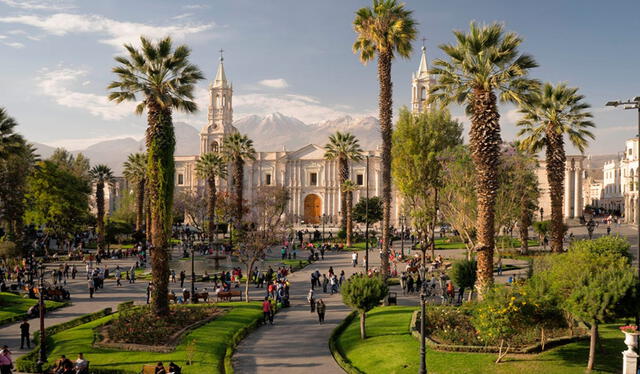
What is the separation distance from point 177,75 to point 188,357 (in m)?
9.92

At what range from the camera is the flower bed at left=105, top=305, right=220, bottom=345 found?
16188mm

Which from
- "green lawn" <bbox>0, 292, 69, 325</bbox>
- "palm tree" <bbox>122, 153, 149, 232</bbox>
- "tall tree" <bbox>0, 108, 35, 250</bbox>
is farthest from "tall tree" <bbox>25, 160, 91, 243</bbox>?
"green lawn" <bbox>0, 292, 69, 325</bbox>

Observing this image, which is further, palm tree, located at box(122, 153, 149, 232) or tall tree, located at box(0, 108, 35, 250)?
palm tree, located at box(122, 153, 149, 232)

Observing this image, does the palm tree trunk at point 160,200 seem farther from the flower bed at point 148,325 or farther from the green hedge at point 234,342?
the green hedge at point 234,342

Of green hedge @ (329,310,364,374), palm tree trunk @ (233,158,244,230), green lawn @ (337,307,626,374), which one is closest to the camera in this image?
green lawn @ (337,307,626,374)

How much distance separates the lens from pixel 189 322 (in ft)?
60.8

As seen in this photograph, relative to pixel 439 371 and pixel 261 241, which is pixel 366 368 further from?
pixel 261 241

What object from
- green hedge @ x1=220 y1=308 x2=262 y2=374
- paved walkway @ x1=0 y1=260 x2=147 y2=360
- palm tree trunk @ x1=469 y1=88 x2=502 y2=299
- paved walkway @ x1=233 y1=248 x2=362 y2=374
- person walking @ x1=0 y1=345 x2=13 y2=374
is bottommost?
paved walkway @ x1=0 y1=260 x2=147 y2=360

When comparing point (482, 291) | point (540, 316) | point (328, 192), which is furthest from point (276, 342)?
point (328, 192)

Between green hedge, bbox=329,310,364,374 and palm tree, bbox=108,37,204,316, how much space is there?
5876 mm

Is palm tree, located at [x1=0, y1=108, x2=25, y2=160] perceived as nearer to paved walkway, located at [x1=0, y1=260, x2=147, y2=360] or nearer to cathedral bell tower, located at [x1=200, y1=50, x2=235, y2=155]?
paved walkway, located at [x1=0, y1=260, x2=147, y2=360]

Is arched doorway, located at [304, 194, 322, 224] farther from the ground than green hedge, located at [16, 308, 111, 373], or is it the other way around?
arched doorway, located at [304, 194, 322, 224]

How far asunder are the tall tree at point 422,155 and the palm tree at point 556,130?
801cm

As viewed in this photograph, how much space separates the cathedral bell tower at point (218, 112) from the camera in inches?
3174
